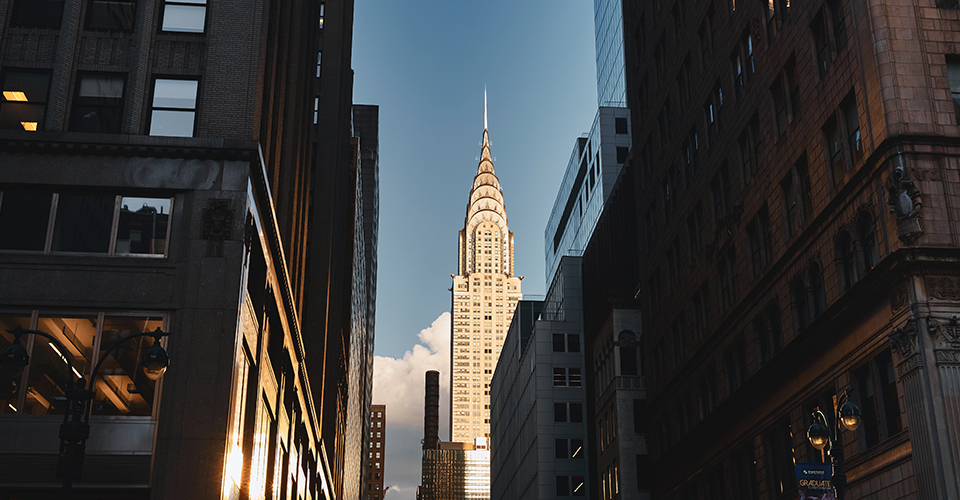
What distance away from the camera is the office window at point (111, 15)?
30969 mm

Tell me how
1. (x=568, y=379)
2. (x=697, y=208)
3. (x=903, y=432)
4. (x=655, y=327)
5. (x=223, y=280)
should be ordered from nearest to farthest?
(x=223, y=280), (x=903, y=432), (x=697, y=208), (x=655, y=327), (x=568, y=379)

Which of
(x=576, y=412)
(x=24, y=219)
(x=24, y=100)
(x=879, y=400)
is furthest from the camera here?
(x=576, y=412)

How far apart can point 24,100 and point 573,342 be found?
74250mm

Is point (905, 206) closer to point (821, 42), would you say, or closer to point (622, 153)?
point (821, 42)

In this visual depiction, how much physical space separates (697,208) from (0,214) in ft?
119

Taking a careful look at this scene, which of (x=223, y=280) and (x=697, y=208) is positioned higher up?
(x=697, y=208)

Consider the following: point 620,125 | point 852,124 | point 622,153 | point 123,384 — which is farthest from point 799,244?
point 620,125

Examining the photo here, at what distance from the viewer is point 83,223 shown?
1091 inches

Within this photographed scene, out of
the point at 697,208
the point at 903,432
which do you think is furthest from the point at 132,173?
the point at 697,208

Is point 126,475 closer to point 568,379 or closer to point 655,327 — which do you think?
point 655,327

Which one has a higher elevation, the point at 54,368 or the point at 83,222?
the point at 83,222

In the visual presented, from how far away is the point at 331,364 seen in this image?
248 ft

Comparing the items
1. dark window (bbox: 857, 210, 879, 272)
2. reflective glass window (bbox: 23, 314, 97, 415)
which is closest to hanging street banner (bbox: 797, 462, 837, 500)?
dark window (bbox: 857, 210, 879, 272)

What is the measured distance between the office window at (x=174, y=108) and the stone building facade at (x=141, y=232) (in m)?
0.05
